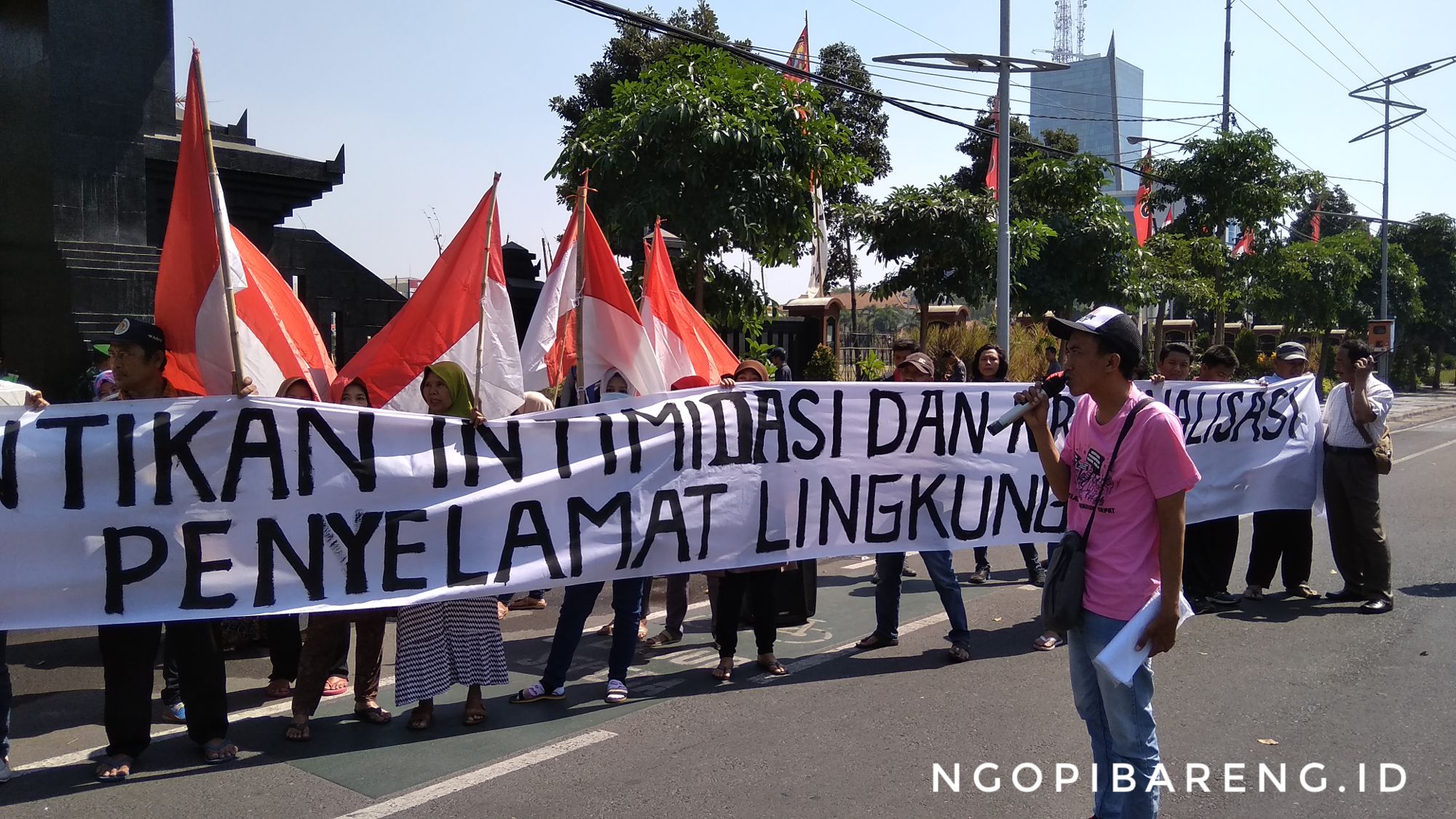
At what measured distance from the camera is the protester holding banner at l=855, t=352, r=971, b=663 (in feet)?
20.2

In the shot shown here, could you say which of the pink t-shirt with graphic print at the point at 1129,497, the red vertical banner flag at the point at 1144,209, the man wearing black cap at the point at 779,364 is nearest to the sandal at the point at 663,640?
the pink t-shirt with graphic print at the point at 1129,497

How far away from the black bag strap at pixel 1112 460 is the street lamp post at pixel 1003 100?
11131mm

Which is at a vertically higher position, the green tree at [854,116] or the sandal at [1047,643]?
the green tree at [854,116]

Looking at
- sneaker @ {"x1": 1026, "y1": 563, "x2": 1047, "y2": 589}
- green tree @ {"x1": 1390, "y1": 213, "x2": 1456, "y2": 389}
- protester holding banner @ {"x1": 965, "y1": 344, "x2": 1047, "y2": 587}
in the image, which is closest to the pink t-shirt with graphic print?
protester holding banner @ {"x1": 965, "y1": 344, "x2": 1047, "y2": 587}

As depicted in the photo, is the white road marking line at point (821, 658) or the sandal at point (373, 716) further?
the white road marking line at point (821, 658)

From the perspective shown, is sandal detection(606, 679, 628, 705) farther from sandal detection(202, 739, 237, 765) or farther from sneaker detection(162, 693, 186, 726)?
sneaker detection(162, 693, 186, 726)

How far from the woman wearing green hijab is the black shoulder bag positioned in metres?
2.65

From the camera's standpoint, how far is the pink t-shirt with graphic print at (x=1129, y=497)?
3.28 meters

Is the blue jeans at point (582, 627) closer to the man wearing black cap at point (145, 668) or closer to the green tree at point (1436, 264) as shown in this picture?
the man wearing black cap at point (145, 668)

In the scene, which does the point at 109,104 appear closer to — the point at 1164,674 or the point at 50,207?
the point at 50,207

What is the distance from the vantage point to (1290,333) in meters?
42.8

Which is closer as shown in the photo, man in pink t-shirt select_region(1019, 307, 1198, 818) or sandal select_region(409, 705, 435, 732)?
man in pink t-shirt select_region(1019, 307, 1198, 818)

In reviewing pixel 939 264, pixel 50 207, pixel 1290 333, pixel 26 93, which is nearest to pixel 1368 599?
pixel 939 264

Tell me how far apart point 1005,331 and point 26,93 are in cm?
1153
